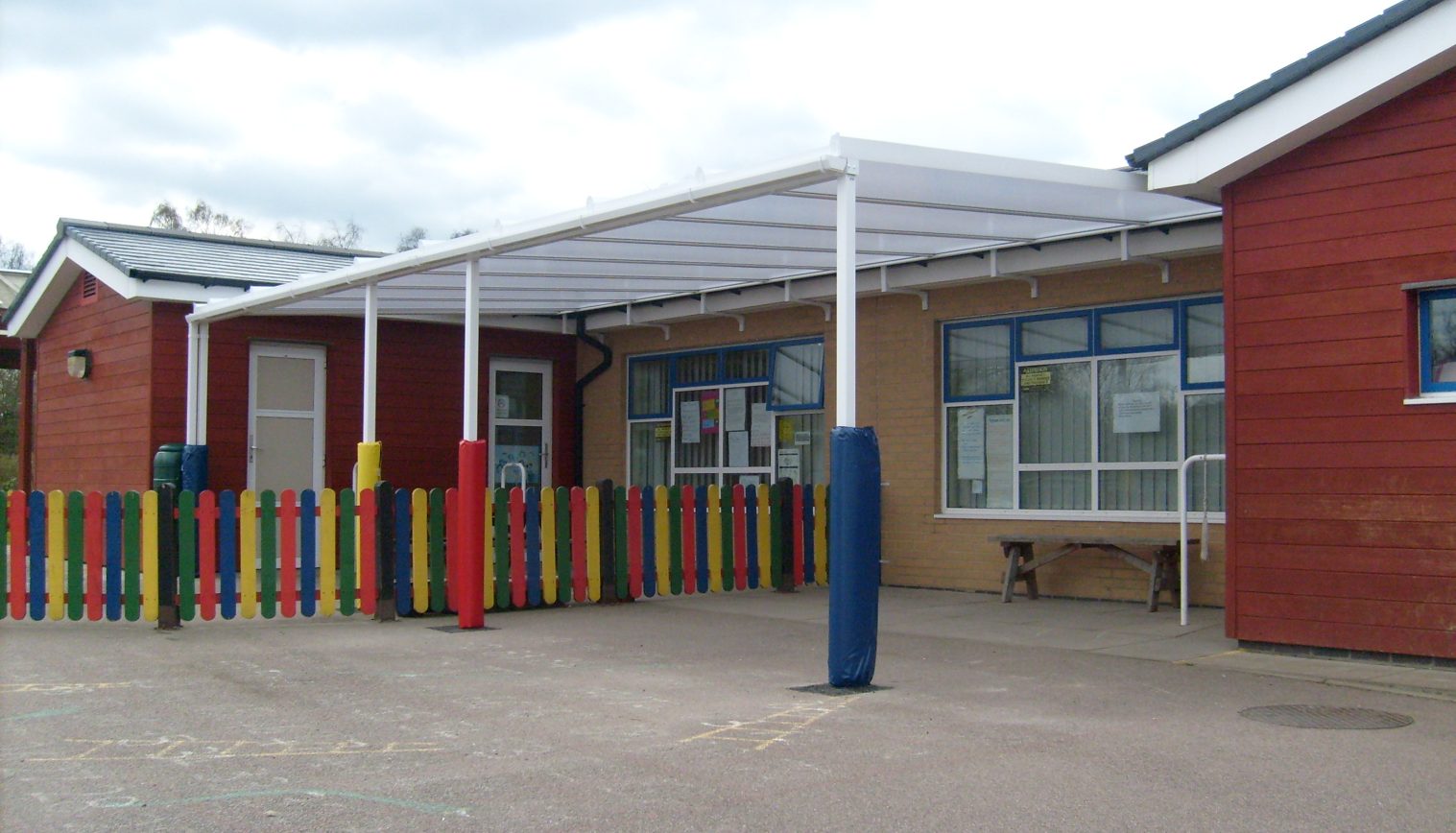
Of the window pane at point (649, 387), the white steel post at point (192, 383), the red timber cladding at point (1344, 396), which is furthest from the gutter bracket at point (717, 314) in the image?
the red timber cladding at point (1344, 396)

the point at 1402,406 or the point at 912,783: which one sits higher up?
the point at 1402,406

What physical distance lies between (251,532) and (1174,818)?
8340mm

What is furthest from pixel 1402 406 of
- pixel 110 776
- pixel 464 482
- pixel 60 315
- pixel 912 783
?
pixel 60 315

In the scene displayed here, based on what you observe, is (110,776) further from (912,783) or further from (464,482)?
(464,482)

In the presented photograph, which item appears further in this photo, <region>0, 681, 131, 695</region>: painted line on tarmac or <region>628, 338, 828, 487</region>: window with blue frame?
<region>628, 338, 828, 487</region>: window with blue frame

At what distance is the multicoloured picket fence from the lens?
10.9 meters

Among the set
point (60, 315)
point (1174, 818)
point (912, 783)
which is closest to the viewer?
point (1174, 818)

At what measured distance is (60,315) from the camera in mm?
18031

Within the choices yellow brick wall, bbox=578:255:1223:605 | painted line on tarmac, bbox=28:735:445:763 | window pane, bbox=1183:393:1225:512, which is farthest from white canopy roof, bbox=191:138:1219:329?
painted line on tarmac, bbox=28:735:445:763

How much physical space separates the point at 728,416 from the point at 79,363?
787 centimetres

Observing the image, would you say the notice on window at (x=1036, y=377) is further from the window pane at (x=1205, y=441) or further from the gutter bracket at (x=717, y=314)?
the gutter bracket at (x=717, y=314)

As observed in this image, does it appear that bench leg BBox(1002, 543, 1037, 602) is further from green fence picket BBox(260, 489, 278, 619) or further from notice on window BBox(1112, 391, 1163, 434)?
green fence picket BBox(260, 489, 278, 619)

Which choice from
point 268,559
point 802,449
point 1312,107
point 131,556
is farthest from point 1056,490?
point 131,556

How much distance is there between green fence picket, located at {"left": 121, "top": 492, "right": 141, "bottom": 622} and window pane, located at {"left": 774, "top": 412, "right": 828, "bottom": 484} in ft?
23.2
